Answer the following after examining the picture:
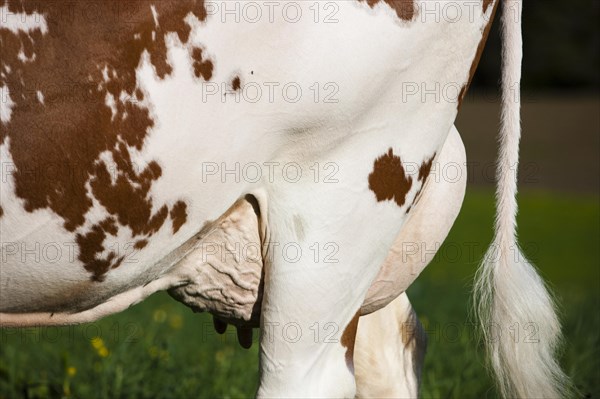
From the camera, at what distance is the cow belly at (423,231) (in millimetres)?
2662

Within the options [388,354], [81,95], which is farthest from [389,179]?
[388,354]

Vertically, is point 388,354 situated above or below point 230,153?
below

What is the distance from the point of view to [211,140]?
223cm

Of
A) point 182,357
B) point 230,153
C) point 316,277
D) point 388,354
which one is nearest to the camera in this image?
point 230,153

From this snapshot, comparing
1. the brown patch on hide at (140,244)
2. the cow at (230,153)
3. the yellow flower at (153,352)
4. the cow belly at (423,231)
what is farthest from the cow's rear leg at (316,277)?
the yellow flower at (153,352)

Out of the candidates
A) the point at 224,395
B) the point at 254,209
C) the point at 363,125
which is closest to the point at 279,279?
the point at 254,209

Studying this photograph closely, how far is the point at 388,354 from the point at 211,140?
4.02 feet

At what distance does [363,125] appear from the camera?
7.70 ft

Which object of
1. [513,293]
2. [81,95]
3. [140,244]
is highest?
[81,95]

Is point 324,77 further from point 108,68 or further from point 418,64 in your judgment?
point 108,68

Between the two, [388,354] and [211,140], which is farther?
[388,354]

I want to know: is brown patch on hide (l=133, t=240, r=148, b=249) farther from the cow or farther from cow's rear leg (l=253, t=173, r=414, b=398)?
cow's rear leg (l=253, t=173, r=414, b=398)

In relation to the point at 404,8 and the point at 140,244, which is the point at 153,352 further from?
the point at 404,8

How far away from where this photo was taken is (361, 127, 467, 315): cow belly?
266cm
